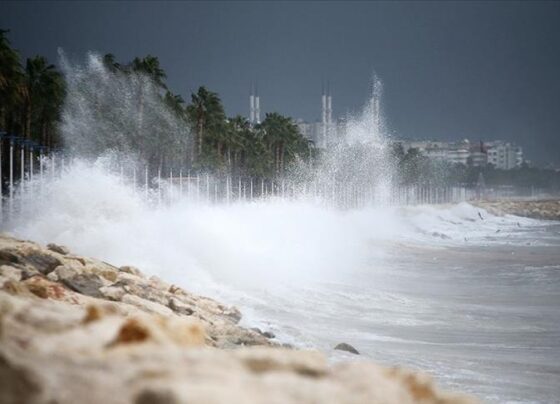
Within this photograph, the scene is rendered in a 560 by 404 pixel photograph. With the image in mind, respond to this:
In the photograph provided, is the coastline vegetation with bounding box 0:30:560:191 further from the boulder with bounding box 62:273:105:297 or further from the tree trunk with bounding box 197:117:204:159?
the boulder with bounding box 62:273:105:297

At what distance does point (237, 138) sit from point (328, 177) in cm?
2759

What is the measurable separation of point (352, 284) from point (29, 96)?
27.8m

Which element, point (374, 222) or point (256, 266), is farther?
point (374, 222)

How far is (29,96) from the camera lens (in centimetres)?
3953

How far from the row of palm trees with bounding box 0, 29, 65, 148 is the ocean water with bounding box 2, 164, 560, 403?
10528 millimetres

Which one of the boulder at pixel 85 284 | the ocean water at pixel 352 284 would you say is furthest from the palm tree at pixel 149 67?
the boulder at pixel 85 284

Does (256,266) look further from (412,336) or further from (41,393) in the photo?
(41,393)

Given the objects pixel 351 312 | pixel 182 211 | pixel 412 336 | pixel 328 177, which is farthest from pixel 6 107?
pixel 328 177

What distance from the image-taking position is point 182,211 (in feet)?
102

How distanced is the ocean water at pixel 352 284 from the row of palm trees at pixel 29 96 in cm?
1053

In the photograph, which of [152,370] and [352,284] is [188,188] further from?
[152,370]

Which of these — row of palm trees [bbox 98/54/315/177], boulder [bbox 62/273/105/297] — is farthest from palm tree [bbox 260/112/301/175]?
boulder [bbox 62/273/105/297]

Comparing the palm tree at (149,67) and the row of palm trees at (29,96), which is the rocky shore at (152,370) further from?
the palm tree at (149,67)

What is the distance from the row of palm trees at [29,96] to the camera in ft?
110
